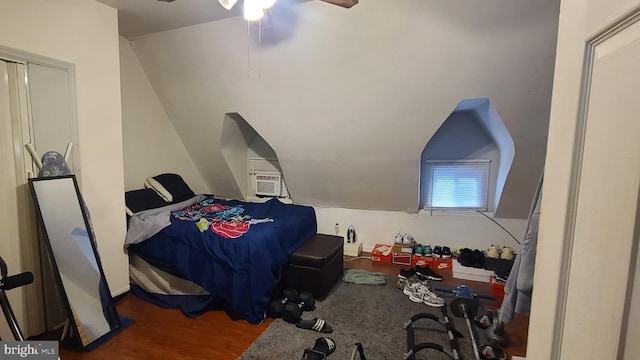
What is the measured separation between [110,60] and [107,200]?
1206 mm

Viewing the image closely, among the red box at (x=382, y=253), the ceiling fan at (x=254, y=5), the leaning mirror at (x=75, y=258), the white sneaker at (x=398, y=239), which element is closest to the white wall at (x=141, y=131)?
the leaning mirror at (x=75, y=258)

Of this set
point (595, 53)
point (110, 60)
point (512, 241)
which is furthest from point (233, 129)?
point (595, 53)

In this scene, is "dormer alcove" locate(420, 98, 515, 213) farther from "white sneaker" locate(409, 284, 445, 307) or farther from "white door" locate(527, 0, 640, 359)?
"white door" locate(527, 0, 640, 359)

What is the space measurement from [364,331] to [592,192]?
2272 millimetres

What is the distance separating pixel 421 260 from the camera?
3836mm

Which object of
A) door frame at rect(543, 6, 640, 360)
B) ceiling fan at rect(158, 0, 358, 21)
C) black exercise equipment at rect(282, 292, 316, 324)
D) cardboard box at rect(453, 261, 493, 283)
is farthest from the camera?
cardboard box at rect(453, 261, 493, 283)

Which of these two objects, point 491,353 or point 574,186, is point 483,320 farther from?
point 574,186

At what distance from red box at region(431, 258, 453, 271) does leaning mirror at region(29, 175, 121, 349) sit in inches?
128

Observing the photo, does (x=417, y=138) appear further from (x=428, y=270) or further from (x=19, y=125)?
(x=19, y=125)

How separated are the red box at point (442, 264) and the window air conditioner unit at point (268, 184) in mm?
2317

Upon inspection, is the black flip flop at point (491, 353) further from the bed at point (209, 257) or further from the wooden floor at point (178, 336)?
the bed at point (209, 257)

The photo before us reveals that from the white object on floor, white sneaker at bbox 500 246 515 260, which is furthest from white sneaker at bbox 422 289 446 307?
the white object on floor

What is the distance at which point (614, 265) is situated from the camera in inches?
18.0

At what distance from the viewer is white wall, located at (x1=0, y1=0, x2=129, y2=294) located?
2168 mm
